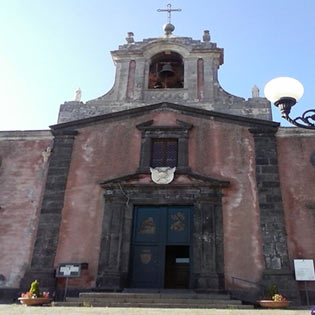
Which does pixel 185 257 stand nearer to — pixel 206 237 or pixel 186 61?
pixel 206 237

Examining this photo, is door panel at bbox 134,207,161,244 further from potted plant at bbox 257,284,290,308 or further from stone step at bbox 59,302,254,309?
potted plant at bbox 257,284,290,308

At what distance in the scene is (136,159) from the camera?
1263 cm

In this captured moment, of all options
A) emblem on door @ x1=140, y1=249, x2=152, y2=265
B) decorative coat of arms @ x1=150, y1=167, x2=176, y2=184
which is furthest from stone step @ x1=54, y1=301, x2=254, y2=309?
decorative coat of arms @ x1=150, y1=167, x2=176, y2=184

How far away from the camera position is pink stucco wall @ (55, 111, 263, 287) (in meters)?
11.0

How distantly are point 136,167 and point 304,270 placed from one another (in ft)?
18.8

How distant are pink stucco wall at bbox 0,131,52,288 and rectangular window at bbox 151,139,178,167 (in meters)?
3.62

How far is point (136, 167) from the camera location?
12484 mm

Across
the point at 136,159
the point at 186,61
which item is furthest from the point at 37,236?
the point at 186,61

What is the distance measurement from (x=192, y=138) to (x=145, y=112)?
1.96 meters

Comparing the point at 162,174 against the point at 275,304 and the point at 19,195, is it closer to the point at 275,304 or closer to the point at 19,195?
the point at 19,195

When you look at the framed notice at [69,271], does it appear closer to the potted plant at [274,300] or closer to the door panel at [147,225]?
the door panel at [147,225]

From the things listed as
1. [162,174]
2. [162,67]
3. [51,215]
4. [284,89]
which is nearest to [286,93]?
[284,89]

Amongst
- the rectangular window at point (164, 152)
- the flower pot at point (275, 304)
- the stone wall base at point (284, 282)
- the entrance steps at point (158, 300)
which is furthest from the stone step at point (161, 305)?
the rectangular window at point (164, 152)

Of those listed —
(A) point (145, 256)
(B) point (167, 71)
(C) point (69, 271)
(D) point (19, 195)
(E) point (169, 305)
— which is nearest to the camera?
Answer: (E) point (169, 305)
